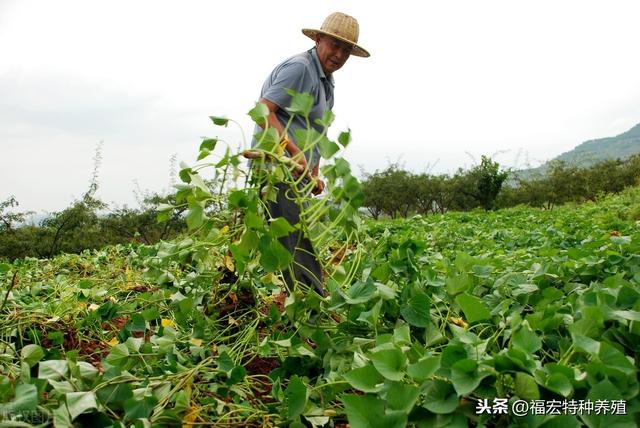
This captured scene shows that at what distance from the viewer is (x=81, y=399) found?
1.08 metres

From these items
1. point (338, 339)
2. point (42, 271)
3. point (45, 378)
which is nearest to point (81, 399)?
point (45, 378)

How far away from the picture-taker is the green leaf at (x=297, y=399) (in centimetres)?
117

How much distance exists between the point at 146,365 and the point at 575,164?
1688 cm

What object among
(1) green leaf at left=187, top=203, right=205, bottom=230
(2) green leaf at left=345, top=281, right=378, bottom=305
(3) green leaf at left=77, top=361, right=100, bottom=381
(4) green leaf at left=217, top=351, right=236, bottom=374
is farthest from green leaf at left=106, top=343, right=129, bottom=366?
(2) green leaf at left=345, top=281, right=378, bottom=305

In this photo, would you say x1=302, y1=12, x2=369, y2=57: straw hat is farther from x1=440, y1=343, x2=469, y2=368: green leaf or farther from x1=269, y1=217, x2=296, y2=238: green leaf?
x1=440, y1=343, x2=469, y2=368: green leaf

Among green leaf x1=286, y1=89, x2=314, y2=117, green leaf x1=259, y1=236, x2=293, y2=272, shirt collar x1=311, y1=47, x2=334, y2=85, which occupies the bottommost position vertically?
green leaf x1=259, y1=236, x2=293, y2=272

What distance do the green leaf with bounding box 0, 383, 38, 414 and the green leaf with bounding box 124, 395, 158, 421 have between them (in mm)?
176

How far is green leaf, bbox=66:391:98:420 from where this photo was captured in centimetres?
105

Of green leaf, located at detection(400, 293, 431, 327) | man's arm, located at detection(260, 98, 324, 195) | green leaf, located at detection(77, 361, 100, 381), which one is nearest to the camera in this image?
green leaf, located at detection(77, 361, 100, 381)

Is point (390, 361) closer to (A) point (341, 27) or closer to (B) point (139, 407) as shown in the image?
(B) point (139, 407)

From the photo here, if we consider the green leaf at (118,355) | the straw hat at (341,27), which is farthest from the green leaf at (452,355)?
the straw hat at (341,27)

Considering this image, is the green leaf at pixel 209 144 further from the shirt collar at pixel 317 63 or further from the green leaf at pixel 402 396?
the green leaf at pixel 402 396

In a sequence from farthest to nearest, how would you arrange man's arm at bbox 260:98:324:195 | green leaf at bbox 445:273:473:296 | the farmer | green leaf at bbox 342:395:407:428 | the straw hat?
the straw hat < the farmer < man's arm at bbox 260:98:324:195 < green leaf at bbox 445:273:473:296 < green leaf at bbox 342:395:407:428

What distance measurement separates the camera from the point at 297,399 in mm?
1176
